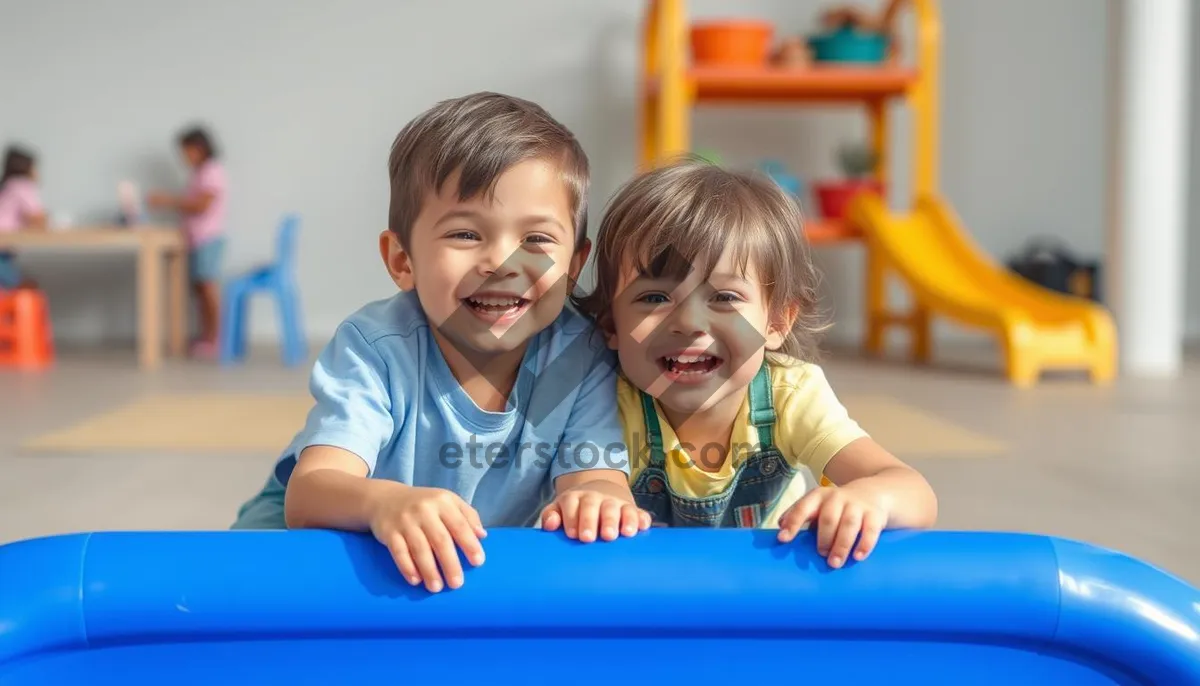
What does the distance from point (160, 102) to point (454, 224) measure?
207 inches

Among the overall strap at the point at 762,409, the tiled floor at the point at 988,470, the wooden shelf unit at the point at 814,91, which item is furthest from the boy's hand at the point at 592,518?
the wooden shelf unit at the point at 814,91

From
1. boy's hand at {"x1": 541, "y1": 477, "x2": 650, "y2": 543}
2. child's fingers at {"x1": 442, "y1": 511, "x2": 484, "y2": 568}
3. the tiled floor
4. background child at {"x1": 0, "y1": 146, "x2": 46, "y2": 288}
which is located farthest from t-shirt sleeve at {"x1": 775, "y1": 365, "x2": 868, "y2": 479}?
background child at {"x1": 0, "y1": 146, "x2": 46, "y2": 288}

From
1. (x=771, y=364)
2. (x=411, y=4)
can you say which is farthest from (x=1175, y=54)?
(x=771, y=364)

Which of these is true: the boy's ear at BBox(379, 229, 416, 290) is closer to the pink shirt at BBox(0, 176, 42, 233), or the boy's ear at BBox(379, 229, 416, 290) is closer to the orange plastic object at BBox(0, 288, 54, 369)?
the orange plastic object at BBox(0, 288, 54, 369)

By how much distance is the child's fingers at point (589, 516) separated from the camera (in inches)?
30.4

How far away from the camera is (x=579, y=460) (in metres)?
1.11

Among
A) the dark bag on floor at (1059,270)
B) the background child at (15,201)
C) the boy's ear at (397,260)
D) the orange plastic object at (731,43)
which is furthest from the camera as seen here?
the dark bag on floor at (1059,270)

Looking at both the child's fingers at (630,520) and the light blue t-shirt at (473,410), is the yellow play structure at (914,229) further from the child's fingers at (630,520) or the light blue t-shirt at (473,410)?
the child's fingers at (630,520)

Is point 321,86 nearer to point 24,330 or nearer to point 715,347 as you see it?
point 24,330

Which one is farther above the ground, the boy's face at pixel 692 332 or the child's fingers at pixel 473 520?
the boy's face at pixel 692 332

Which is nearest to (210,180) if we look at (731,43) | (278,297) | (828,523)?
(278,297)

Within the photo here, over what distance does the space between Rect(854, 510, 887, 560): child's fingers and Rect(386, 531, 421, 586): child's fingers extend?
278mm

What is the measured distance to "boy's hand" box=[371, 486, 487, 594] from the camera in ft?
2.41

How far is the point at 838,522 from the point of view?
78cm
